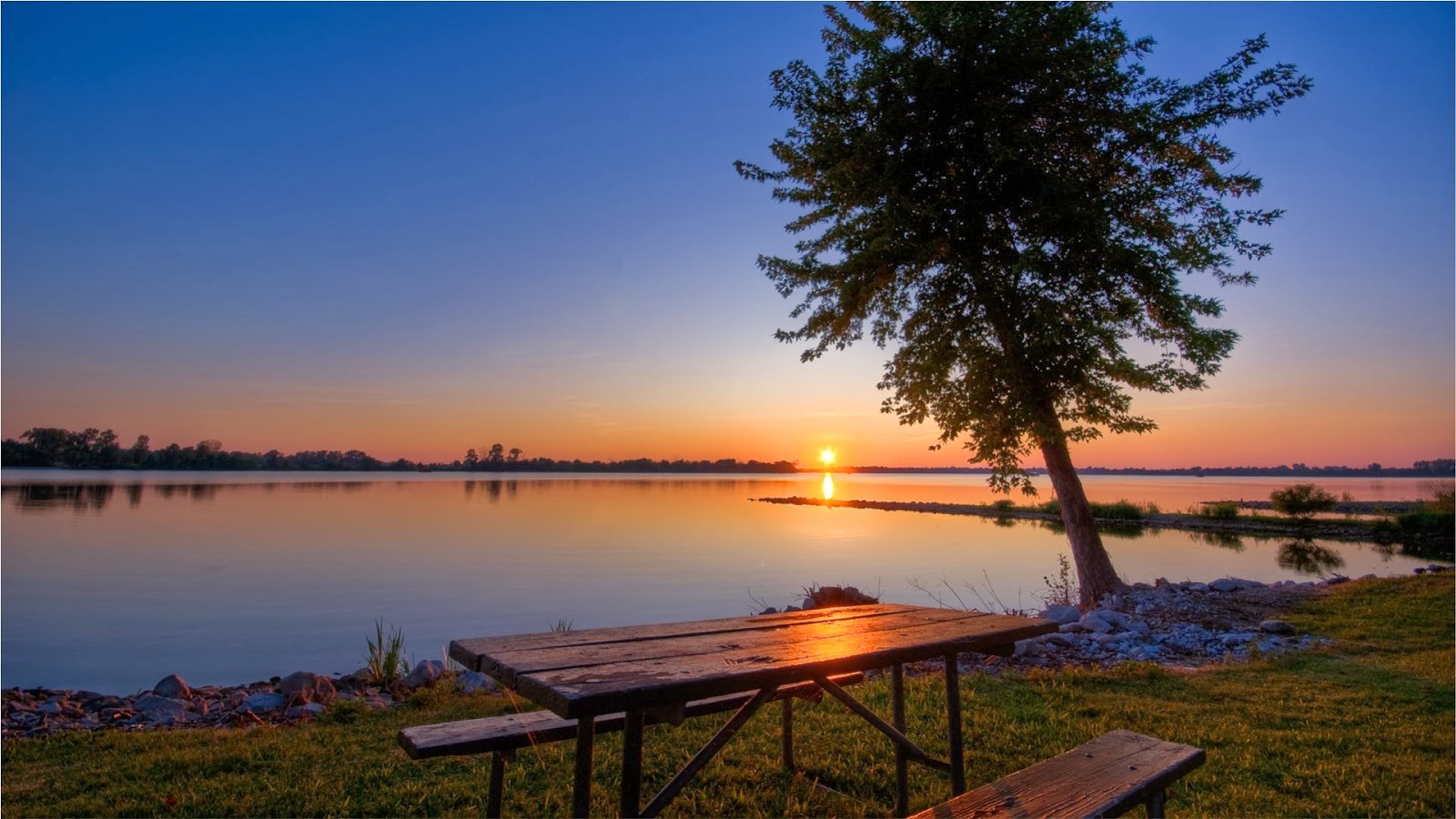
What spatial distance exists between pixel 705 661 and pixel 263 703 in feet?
20.9

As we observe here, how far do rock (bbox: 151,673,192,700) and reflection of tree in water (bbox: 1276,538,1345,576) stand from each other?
22.1 metres

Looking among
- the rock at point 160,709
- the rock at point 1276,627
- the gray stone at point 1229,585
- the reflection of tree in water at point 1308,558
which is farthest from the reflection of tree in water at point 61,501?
the reflection of tree in water at point 1308,558

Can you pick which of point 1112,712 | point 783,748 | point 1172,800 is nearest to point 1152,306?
point 1112,712

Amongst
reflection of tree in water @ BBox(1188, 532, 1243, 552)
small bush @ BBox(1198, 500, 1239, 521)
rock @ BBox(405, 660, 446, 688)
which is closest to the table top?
rock @ BBox(405, 660, 446, 688)

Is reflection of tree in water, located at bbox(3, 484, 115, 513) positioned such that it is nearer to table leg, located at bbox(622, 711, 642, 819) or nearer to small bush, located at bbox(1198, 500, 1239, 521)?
table leg, located at bbox(622, 711, 642, 819)

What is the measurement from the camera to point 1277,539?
2581 cm

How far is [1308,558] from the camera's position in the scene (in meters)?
20.4

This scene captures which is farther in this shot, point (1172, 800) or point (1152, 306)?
point (1152, 306)

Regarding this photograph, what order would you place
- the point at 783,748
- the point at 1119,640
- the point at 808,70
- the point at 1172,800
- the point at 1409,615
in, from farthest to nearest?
the point at 808,70 < the point at 1409,615 < the point at 1119,640 < the point at 783,748 < the point at 1172,800

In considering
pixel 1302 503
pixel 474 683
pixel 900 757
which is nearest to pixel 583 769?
pixel 900 757

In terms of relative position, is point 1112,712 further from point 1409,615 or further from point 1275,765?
point 1409,615

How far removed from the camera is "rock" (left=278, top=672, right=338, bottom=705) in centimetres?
703

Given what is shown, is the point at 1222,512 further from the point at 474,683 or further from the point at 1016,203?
the point at 474,683

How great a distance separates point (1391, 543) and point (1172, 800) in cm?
2791
